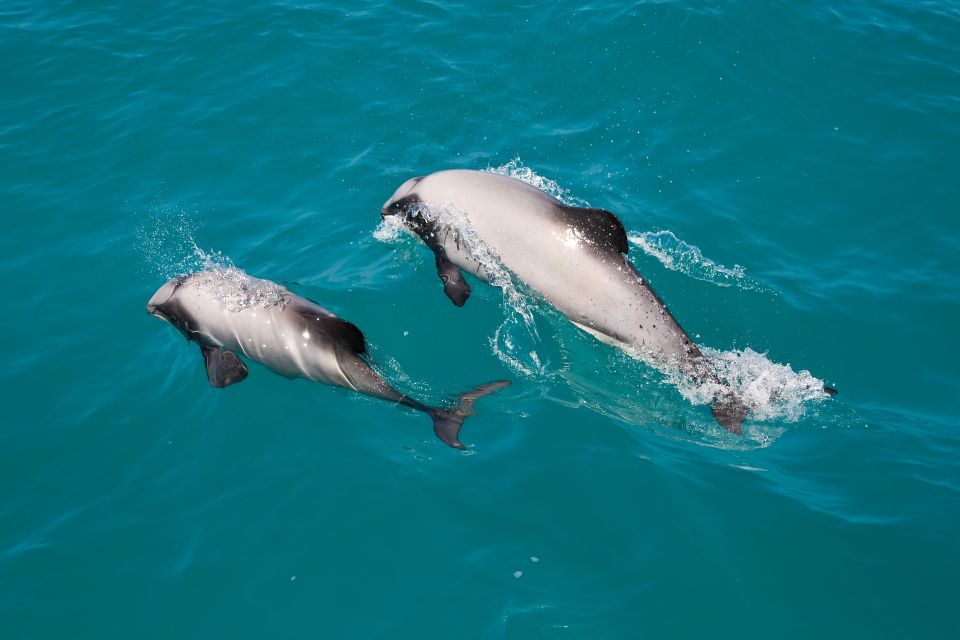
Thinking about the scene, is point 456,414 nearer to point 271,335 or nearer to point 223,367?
point 271,335

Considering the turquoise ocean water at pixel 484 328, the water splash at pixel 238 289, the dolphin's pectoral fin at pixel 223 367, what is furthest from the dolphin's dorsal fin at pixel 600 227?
the dolphin's pectoral fin at pixel 223 367

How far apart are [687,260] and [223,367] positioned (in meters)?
7.77

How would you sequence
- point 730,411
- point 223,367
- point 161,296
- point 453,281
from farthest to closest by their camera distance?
point 453,281, point 161,296, point 223,367, point 730,411

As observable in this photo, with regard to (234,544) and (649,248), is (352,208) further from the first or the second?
(234,544)

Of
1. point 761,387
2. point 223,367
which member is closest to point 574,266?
point 761,387

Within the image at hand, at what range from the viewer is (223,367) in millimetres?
11836

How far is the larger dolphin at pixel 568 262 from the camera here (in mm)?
11820

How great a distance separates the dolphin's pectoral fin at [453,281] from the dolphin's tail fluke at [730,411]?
13.6 feet

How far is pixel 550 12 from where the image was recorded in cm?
1928

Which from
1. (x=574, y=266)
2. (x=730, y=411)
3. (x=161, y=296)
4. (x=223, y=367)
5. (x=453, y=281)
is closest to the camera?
(x=730, y=411)

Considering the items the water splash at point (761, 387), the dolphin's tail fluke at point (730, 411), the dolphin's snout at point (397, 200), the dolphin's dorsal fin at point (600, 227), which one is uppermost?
the dolphin's dorsal fin at point (600, 227)

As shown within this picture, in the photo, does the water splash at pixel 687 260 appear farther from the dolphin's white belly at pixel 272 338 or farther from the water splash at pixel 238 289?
the water splash at pixel 238 289

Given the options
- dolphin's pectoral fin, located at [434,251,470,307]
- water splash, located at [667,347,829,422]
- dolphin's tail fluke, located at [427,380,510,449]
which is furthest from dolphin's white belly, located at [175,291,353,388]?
water splash, located at [667,347,829,422]

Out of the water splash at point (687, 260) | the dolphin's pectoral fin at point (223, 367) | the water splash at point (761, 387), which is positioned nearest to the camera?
the water splash at point (761, 387)
